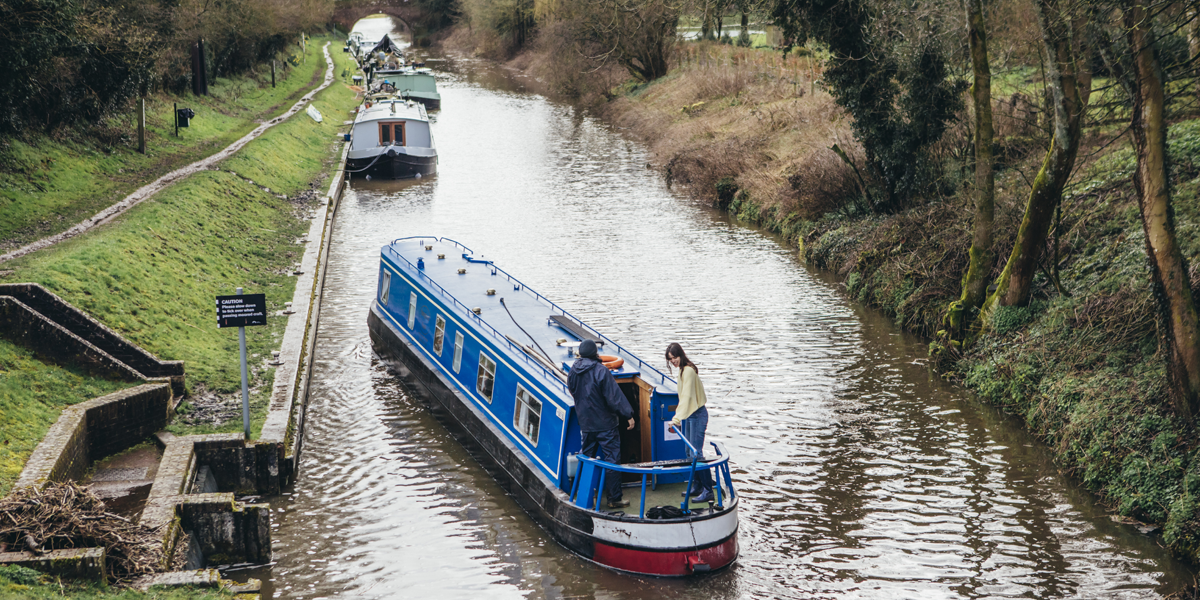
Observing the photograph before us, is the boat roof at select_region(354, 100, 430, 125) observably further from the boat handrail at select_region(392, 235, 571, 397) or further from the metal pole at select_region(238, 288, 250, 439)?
the metal pole at select_region(238, 288, 250, 439)

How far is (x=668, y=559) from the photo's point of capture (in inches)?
368

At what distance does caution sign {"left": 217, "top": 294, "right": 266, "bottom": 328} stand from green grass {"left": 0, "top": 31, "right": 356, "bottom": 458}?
4.51 ft

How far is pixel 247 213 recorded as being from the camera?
72.9 ft

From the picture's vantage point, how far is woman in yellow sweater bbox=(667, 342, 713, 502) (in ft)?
31.2

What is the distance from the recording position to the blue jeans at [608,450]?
974 centimetres

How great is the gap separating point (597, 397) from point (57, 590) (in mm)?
4918

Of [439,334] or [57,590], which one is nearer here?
[57,590]

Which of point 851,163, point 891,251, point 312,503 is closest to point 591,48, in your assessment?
point 851,163

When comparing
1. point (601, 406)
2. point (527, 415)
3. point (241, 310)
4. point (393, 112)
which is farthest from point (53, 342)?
point (393, 112)

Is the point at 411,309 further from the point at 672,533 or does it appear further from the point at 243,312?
the point at 672,533

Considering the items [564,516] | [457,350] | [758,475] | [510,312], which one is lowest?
[758,475]

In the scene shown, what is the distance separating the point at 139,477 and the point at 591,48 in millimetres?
38812

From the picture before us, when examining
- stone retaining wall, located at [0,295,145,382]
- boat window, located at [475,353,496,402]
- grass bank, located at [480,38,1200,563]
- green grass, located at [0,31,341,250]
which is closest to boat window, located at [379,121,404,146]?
green grass, located at [0,31,341,250]

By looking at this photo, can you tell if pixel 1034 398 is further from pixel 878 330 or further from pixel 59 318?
pixel 59 318
